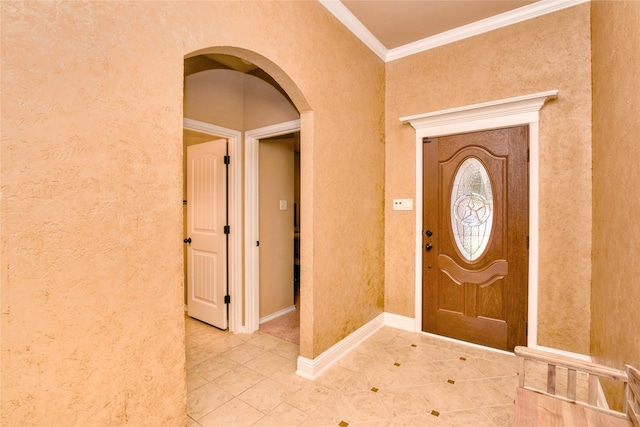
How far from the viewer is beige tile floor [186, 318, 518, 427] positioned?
6.31 ft

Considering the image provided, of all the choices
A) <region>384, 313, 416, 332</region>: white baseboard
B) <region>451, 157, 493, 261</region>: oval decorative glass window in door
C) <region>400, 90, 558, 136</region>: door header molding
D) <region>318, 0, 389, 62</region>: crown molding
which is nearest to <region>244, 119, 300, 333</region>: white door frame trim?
<region>318, 0, 389, 62</region>: crown molding

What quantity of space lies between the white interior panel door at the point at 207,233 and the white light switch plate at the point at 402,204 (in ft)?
6.31

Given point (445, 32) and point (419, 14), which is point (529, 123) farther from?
point (419, 14)

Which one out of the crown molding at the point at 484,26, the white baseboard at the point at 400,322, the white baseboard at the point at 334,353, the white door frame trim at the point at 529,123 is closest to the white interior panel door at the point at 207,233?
the white baseboard at the point at 334,353

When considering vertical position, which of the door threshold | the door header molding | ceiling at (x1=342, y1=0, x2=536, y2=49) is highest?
ceiling at (x1=342, y1=0, x2=536, y2=49)

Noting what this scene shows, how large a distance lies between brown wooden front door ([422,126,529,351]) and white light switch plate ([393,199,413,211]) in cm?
18

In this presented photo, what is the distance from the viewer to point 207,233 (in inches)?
134

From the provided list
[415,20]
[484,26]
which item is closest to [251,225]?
[415,20]

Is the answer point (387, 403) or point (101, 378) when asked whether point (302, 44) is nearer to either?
point (101, 378)

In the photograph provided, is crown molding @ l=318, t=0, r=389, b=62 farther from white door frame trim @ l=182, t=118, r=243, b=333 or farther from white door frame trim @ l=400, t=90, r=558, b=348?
white door frame trim @ l=182, t=118, r=243, b=333

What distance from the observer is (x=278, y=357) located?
2.71 metres

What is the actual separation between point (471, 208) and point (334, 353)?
1910mm

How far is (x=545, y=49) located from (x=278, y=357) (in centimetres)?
366

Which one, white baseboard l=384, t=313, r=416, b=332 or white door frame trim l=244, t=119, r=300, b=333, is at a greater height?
white door frame trim l=244, t=119, r=300, b=333
